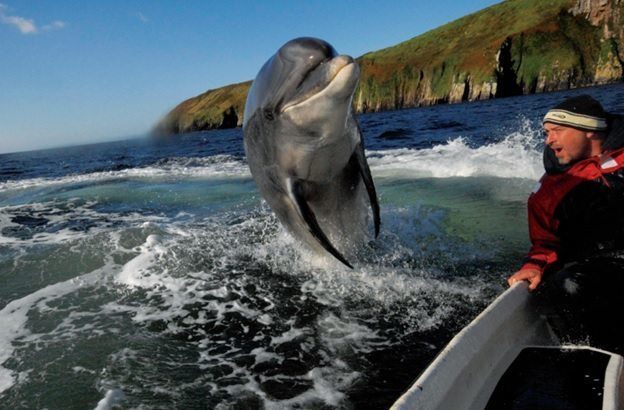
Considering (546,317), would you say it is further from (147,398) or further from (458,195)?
(458,195)

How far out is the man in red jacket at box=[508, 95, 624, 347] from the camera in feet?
10.3

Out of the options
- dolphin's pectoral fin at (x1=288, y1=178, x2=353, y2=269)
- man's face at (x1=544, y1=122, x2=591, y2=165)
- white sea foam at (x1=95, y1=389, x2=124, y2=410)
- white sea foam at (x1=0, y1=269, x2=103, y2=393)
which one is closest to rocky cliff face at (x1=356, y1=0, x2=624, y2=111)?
man's face at (x1=544, y1=122, x2=591, y2=165)

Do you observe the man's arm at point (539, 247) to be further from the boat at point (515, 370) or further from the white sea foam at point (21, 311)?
the white sea foam at point (21, 311)

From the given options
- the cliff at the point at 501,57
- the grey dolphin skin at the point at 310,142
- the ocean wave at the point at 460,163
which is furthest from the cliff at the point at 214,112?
the grey dolphin skin at the point at 310,142

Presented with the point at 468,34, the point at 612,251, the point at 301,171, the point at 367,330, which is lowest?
the point at 367,330

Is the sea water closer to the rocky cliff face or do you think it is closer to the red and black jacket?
the red and black jacket

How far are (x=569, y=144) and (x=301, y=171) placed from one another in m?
2.50

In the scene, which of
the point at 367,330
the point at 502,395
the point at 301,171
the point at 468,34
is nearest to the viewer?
the point at 502,395

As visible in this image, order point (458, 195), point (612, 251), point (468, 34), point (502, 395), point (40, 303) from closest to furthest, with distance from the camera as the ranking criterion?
point (502, 395)
point (612, 251)
point (40, 303)
point (458, 195)
point (468, 34)

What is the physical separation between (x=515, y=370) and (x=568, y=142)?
1.73 meters

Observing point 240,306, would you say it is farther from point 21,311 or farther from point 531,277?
point 531,277

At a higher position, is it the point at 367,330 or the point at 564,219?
the point at 564,219

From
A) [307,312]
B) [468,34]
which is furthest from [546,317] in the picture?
[468,34]

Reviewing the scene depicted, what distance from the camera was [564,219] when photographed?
3475mm
